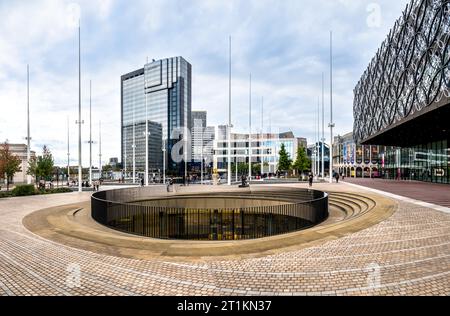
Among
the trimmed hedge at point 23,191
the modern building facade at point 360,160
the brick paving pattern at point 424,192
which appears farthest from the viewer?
the modern building facade at point 360,160

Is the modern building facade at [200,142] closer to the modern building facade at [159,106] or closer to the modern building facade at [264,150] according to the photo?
the modern building facade at [159,106]

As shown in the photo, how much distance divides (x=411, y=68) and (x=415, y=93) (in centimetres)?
476

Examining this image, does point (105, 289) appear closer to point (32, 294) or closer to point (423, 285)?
point (32, 294)

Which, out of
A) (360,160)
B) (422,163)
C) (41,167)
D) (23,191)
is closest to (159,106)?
(360,160)

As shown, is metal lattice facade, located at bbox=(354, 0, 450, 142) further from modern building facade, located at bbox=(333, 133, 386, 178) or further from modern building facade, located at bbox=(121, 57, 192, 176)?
modern building facade, located at bbox=(121, 57, 192, 176)

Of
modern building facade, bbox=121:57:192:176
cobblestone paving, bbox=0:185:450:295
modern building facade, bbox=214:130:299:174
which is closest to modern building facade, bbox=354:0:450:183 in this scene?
cobblestone paving, bbox=0:185:450:295

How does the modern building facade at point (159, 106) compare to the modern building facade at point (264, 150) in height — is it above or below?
above

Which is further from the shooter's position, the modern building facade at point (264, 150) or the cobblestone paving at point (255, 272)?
the modern building facade at point (264, 150)

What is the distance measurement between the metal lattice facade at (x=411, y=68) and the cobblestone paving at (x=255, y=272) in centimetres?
1908

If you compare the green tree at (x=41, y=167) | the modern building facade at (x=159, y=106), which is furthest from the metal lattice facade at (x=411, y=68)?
the modern building facade at (x=159, y=106)

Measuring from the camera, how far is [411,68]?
3425 centimetres

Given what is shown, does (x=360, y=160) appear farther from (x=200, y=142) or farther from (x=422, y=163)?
(x=200, y=142)

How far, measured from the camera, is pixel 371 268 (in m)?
6.54

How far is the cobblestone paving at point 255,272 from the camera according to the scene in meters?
5.54
